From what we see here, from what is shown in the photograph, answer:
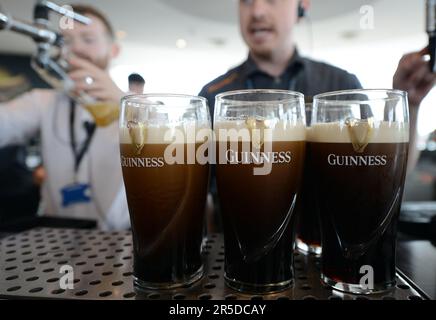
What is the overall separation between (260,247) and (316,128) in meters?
0.22

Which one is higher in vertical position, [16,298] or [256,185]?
[256,185]

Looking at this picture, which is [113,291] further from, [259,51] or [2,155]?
[2,155]

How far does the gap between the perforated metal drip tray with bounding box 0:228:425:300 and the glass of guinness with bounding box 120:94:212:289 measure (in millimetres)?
40

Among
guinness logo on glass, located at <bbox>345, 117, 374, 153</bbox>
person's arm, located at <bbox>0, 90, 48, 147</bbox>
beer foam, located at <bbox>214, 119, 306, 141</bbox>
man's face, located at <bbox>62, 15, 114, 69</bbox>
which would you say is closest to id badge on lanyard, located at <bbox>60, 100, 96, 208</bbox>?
person's arm, located at <bbox>0, 90, 48, 147</bbox>

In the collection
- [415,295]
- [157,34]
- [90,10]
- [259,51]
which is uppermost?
[157,34]

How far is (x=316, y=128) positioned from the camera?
61cm

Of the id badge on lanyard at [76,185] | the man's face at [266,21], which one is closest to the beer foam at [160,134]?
the man's face at [266,21]

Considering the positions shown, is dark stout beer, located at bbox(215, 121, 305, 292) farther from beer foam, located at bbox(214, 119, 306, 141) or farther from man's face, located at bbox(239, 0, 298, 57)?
man's face, located at bbox(239, 0, 298, 57)

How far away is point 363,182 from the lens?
0.56 metres

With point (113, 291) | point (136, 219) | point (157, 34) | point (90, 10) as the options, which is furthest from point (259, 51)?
point (157, 34)

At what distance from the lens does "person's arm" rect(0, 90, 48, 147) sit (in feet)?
5.33

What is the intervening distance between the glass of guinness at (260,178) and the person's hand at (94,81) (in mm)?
533

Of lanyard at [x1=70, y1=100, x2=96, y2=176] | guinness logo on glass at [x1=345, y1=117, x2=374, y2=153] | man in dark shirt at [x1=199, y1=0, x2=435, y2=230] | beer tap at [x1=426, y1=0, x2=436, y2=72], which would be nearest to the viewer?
guinness logo on glass at [x1=345, y1=117, x2=374, y2=153]

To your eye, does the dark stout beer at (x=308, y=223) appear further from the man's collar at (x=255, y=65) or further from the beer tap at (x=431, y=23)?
the man's collar at (x=255, y=65)
